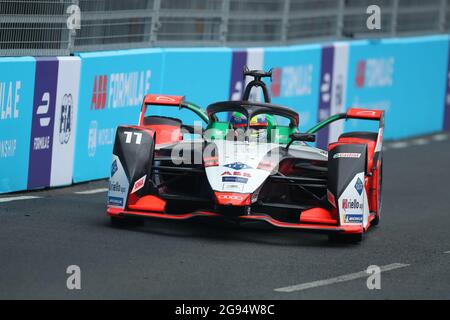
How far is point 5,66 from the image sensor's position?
11.4m

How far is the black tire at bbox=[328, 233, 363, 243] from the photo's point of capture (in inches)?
395

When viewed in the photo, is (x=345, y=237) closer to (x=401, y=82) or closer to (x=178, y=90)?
(x=178, y=90)

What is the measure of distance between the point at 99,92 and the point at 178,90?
65.1 inches

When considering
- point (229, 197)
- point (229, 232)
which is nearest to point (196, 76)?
point (229, 232)

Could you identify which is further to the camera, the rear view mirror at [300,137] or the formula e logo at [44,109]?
the formula e logo at [44,109]

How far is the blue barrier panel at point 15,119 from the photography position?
11.4 m

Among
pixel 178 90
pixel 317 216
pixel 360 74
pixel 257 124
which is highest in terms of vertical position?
pixel 360 74

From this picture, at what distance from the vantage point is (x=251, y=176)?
9.70m

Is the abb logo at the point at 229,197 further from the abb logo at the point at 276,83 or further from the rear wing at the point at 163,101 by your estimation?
the abb logo at the point at 276,83

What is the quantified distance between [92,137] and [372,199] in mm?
3531

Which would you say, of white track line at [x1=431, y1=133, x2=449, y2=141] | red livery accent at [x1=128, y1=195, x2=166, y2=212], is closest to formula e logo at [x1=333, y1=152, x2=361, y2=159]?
red livery accent at [x1=128, y1=195, x2=166, y2=212]

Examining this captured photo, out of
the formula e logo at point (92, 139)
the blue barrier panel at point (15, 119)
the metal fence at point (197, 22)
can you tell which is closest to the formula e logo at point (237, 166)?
the blue barrier panel at point (15, 119)

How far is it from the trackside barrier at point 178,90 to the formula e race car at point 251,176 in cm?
166

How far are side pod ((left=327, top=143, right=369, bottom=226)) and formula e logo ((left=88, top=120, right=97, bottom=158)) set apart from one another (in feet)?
12.4
